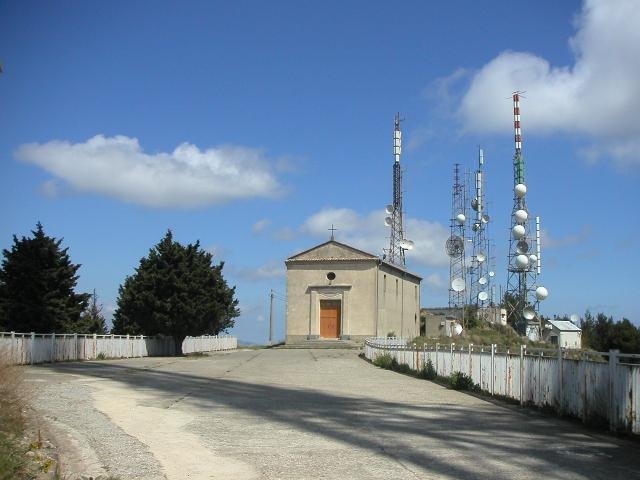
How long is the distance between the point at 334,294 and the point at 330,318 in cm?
215

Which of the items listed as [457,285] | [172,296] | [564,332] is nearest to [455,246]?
[457,285]

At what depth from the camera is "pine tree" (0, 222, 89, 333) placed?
34906 mm

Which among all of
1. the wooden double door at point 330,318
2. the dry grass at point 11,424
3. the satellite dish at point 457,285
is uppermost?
the satellite dish at point 457,285

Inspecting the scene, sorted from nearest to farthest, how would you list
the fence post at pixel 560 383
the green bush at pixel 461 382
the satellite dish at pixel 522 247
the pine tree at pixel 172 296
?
1. the fence post at pixel 560 383
2. the green bush at pixel 461 382
3. the pine tree at pixel 172 296
4. the satellite dish at pixel 522 247

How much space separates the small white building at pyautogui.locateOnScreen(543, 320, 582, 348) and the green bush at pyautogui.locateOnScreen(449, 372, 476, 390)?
1867 inches

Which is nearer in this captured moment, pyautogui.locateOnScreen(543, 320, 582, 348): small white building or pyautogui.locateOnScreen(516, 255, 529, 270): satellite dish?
pyautogui.locateOnScreen(516, 255, 529, 270): satellite dish

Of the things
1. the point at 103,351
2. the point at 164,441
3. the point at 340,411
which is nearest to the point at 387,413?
the point at 340,411

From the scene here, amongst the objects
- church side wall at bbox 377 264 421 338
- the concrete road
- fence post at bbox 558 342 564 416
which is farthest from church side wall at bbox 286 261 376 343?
fence post at bbox 558 342 564 416

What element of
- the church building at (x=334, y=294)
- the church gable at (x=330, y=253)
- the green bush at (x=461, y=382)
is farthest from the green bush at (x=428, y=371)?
the church gable at (x=330, y=253)

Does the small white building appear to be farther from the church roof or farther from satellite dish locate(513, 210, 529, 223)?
the church roof

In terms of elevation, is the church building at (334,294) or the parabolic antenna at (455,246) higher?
the parabolic antenna at (455,246)

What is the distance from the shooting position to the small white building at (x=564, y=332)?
210 feet

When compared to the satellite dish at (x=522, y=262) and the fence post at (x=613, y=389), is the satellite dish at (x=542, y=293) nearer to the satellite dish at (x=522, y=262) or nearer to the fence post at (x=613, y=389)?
the satellite dish at (x=522, y=262)

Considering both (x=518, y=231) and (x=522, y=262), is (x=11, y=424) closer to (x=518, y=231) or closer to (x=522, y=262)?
(x=518, y=231)
